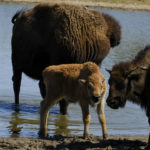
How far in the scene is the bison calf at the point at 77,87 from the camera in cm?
790

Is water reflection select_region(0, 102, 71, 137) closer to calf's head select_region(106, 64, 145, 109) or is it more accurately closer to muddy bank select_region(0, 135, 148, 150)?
muddy bank select_region(0, 135, 148, 150)

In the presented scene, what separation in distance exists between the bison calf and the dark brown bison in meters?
0.23

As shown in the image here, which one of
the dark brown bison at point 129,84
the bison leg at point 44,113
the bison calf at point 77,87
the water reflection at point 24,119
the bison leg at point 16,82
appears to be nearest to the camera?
the dark brown bison at point 129,84

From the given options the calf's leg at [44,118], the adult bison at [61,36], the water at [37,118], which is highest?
the adult bison at [61,36]

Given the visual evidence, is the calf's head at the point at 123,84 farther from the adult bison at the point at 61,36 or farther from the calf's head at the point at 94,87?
the adult bison at the point at 61,36

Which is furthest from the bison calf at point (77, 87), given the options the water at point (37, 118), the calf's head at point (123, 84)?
the water at point (37, 118)

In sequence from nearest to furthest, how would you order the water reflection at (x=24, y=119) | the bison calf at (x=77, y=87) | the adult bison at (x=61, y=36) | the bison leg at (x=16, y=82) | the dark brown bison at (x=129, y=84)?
the dark brown bison at (x=129, y=84) < the bison calf at (x=77, y=87) < the water reflection at (x=24, y=119) < the adult bison at (x=61, y=36) < the bison leg at (x=16, y=82)

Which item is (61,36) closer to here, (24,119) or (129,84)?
(24,119)

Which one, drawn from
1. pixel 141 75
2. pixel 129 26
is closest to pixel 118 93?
pixel 141 75

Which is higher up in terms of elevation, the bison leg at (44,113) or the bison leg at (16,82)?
the bison leg at (44,113)

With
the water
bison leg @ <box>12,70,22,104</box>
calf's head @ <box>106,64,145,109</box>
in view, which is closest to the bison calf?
calf's head @ <box>106,64,145,109</box>

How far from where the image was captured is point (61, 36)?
1025 centimetres

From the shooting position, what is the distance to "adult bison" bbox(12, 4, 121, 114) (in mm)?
10258

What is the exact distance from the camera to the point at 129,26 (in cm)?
3066
